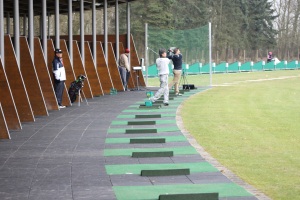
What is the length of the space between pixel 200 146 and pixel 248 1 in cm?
8783

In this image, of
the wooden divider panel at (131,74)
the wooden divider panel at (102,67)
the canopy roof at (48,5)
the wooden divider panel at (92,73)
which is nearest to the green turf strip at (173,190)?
the wooden divider panel at (92,73)

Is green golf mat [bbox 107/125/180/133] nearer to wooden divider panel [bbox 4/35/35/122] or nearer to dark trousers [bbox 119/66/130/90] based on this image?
wooden divider panel [bbox 4/35/35/122]

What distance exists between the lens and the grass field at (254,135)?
1169 cm

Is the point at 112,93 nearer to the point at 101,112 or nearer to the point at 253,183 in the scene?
the point at 101,112

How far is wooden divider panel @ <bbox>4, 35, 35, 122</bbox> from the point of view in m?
20.2

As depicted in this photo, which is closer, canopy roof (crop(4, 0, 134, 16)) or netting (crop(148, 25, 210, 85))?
canopy roof (crop(4, 0, 134, 16))

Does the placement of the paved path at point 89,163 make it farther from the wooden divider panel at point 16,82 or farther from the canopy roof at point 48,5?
the canopy roof at point 48,5

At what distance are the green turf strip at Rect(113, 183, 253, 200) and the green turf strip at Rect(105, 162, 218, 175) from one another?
1.32 metres

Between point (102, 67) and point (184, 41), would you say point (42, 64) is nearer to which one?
point (102, 67)

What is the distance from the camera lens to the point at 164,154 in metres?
14.0

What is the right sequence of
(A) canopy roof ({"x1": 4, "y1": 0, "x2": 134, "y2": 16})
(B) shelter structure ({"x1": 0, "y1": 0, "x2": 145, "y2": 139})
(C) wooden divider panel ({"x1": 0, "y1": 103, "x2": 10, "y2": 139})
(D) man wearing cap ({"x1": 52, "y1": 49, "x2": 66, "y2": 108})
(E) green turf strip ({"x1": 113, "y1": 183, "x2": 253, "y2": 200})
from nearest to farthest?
(E) green turf strip ({"x1": 113, "y1": 183, "x2": 253, "y2": 200}) → (C) wooden divider panel ({"x1": 0, "y1": 103, "x2": 10, "y2": 139}) → (B) shelter structure ({"x1": 0, "y1": 0, "x2": 145, "y2": 139}) → (D) man wearing cap ({"x1": 52, "y1": 49, "x2": 66, "y2": 108}) → (A) canopy roof ({"x1": 4, "y1": 0, "x2": 134, "y2": 16})

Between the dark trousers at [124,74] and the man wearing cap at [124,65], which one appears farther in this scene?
the dark trousers at [124,74]

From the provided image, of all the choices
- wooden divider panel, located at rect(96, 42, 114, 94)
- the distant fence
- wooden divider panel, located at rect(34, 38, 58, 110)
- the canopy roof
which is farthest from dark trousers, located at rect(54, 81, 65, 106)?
the distant fence

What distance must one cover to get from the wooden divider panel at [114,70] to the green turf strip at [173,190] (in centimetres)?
2494
